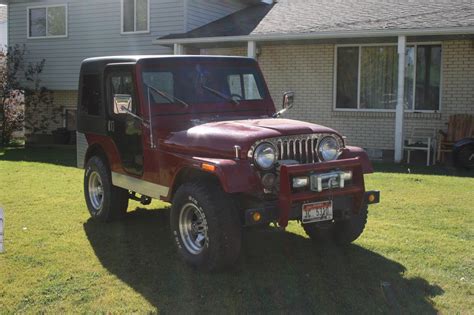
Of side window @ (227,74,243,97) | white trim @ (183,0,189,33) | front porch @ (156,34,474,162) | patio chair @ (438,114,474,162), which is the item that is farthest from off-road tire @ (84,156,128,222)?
white trim @ (183,0,189,33)

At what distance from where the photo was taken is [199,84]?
20.1ft

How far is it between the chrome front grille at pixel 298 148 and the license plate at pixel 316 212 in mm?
429

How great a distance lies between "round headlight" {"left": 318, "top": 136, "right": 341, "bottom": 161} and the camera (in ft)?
17.1

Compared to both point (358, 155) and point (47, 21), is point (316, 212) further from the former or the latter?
point (47, 21)

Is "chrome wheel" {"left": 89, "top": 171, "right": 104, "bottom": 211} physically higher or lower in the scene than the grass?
higher

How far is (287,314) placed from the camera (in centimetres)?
418

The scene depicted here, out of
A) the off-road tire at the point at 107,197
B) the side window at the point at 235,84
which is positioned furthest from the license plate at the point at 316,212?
the off-road tire at the point at 107,197

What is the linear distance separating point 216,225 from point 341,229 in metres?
1.60

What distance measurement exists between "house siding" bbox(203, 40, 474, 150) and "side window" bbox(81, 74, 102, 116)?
8742 millimetres

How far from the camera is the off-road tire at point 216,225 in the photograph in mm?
4754

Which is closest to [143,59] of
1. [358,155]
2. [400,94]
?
[358,155]

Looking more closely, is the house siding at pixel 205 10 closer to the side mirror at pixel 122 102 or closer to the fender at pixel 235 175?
the side mirror at pixel 122 102

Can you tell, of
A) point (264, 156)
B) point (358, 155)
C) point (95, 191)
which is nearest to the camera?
point (264, 156)

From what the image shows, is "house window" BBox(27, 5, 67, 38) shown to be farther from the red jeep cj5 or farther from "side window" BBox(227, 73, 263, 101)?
"side window" BBox(227, 73, 263, 101)
